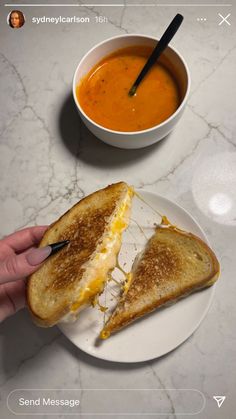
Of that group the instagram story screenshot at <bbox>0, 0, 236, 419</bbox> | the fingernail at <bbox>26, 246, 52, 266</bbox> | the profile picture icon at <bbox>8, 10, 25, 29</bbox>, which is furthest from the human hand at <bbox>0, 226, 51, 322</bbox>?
the profile picture icon at <bbox>8, 10, 25, 29</bbox>

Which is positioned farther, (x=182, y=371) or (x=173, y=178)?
(x=173, y=178)

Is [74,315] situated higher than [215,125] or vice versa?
[215,125]

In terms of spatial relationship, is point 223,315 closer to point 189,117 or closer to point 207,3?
point 189,117

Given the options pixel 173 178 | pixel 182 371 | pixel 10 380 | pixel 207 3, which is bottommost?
pixel 10 380

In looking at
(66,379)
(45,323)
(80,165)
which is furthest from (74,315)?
(80,165)

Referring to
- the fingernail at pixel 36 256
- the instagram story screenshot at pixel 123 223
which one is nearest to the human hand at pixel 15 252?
the instagram story screenshot at pixel 123 223

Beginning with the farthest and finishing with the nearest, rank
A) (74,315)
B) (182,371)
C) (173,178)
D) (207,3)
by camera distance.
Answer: (207,3)
(173,178)
(182,371)
(74,315)

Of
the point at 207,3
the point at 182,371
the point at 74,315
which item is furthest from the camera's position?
the point at 207,3
